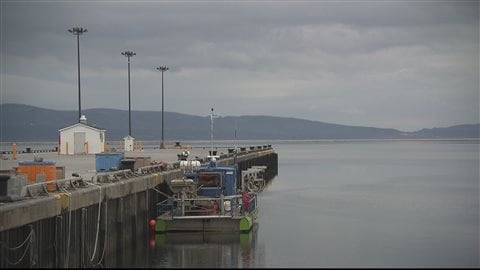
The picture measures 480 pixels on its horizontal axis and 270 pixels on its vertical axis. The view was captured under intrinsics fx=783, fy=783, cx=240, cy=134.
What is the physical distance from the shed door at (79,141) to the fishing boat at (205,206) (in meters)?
30.8

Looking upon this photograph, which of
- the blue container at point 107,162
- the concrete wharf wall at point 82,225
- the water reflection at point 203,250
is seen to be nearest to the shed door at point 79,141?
the blue container at point 107,162

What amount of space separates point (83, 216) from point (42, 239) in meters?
3.99

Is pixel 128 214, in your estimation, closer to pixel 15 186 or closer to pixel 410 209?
pixel 15 186

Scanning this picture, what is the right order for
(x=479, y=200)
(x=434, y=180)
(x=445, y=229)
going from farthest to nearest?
(x=434, y=180) → (x=479, y=200) → (x=445, y=229)

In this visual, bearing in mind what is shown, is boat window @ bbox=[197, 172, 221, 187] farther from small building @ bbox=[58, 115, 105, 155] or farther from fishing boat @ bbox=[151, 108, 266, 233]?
small building @ bbox=[58, 115, 105, 155]

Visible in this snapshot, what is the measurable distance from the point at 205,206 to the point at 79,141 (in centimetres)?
3448

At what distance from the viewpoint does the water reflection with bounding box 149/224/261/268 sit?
3519 centimetres

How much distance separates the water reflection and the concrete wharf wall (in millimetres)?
1002

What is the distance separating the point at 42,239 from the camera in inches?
1024

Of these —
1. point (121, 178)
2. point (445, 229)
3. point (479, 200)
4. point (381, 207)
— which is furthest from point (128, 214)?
→ point (479, 200)

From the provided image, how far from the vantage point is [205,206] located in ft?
131

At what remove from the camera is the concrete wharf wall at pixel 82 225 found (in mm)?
24031

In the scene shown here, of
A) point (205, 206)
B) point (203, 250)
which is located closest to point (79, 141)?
point (205, 206)

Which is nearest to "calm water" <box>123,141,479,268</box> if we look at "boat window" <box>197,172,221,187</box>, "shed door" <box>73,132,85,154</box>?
"boat window" <box>197,172,221,187</box>
